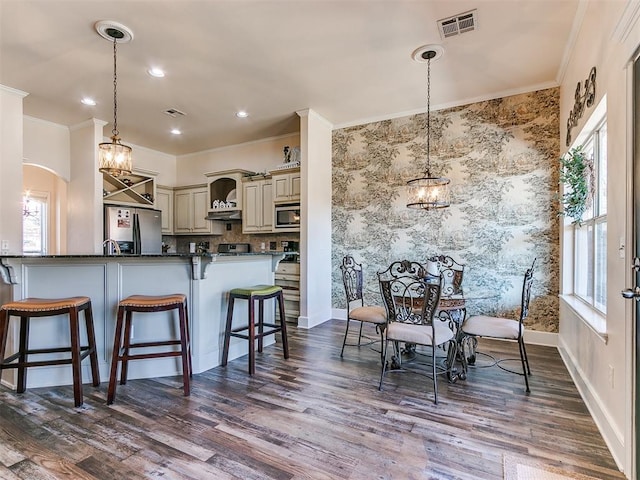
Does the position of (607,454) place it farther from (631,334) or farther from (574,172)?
(574,172)

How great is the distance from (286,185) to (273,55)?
2178 mm

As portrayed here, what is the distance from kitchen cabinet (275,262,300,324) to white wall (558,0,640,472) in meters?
3.39

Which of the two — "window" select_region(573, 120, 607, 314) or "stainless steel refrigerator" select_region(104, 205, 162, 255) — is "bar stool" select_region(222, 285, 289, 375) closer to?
"window" select_region(573, 120, 607, 314)

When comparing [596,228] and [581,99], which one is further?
[596,228]

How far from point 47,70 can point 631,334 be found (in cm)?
540

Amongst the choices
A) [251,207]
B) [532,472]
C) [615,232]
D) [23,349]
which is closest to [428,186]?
[615,232]

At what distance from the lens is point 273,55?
10.8ft

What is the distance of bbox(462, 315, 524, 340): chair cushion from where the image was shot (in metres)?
2.72

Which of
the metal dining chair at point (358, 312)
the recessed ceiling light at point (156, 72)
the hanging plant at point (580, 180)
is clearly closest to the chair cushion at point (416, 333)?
the metal dining chair at point (358, 312)

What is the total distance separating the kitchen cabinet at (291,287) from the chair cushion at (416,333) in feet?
7.78

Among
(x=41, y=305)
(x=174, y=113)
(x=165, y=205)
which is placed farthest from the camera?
(x=165, y=205)

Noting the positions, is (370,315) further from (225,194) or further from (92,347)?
(225,194)

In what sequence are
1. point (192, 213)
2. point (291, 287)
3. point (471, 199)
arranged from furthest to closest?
point (192, 213) → point (291, 287) → point (471, 199)

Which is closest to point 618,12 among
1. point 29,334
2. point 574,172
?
point 574,172
